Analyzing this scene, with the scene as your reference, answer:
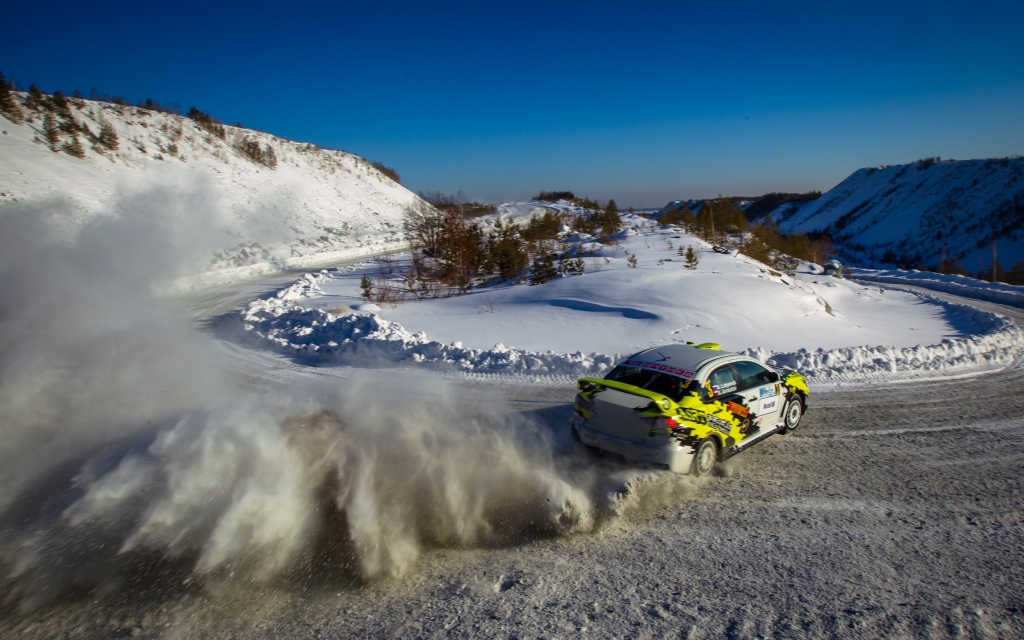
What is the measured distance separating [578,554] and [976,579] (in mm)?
3137

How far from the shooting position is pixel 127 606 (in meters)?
4.09

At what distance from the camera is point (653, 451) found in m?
5.86

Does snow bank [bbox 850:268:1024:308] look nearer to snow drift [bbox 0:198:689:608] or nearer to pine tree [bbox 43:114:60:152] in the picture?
snow drift [bbox 0:198:689:608]

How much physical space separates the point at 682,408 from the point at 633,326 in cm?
722

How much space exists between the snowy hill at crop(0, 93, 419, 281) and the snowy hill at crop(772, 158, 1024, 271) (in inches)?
1787

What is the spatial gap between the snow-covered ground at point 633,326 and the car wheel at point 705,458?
13.7 feet

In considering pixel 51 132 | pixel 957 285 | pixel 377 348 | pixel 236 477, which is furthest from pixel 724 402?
pixel 51 132

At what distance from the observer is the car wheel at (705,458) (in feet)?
19.9

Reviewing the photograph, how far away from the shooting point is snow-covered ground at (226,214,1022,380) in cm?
1095

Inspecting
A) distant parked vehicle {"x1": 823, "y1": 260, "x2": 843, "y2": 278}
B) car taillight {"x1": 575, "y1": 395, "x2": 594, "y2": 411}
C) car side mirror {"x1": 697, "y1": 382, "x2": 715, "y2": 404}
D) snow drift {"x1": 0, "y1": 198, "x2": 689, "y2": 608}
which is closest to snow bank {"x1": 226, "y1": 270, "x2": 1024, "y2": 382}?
snow drift {"x1": 0, "y1": 198, "x2": 689, "y2": 608}

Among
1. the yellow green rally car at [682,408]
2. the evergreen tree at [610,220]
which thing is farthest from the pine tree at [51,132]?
the yellow green rally car at [682,408]

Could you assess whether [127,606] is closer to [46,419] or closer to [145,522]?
[145,522]

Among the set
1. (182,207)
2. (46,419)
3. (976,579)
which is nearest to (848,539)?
(976,579)

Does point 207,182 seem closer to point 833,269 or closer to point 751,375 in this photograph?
point 833,269
